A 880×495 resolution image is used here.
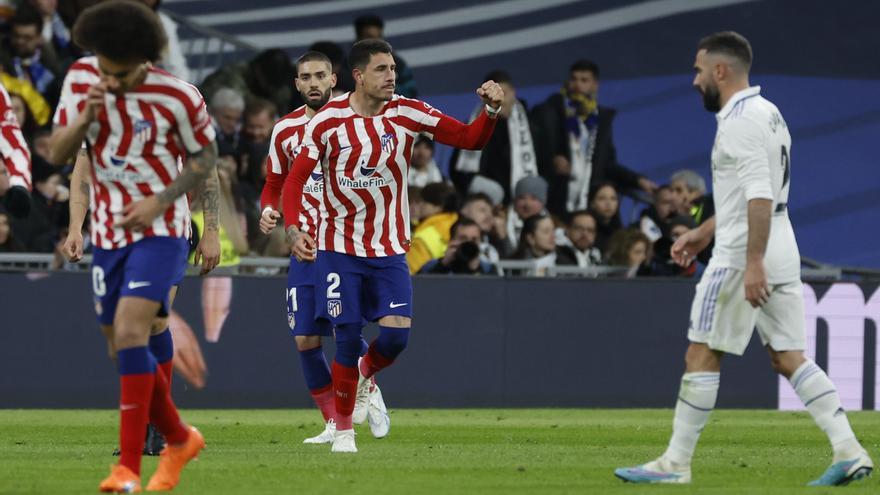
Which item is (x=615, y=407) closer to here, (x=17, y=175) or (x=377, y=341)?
(x=377, y=341)

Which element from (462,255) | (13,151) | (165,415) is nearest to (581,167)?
(462,255)

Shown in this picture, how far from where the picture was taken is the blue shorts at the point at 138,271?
8484 mm

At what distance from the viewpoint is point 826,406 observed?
30.1 ft

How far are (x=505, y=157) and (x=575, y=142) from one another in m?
0.91

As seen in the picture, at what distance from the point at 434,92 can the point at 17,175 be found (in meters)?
10.3

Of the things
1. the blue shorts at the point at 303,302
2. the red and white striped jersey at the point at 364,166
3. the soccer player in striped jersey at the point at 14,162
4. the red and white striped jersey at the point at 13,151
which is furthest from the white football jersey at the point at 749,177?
the red and white striped jersey at the point at 13,151

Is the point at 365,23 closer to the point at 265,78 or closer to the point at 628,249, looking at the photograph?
the point at 265,78

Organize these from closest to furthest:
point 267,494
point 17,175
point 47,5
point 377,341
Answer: point 267,494 → point 17,175 → point 377,341 → point 47,5

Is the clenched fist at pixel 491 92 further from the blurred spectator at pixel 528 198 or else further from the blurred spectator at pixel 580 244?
the blurred spectator at pixel 580 244

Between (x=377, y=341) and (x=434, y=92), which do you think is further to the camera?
(x=434, y=92)

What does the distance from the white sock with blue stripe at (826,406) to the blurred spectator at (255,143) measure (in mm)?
9841

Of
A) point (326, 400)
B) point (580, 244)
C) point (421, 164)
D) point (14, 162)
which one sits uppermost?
point (421, 164)

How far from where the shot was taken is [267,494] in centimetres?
855

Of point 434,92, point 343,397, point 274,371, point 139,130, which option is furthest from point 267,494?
point 434,92
